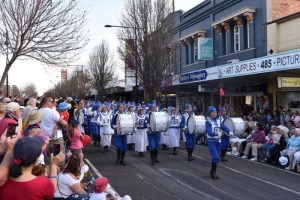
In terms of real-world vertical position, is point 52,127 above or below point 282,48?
below

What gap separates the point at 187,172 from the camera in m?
12.0

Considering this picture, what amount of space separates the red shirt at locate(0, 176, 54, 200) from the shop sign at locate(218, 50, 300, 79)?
1415 centimetres

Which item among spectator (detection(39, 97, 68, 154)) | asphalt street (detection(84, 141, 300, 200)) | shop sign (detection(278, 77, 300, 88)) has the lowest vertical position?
asphalt street (detection(84, 141, 300, 200))

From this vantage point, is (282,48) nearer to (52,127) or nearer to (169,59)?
(169,59)

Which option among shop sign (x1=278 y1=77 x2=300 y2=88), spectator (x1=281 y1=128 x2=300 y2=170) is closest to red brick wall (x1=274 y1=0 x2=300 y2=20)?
shop sign (x1=278 y1=77 x2=300 y2=88)

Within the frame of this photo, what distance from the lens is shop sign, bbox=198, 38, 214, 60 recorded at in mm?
27234

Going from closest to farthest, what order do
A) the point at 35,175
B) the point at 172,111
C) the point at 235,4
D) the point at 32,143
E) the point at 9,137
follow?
the point at 32,143 → the point at 35,175 → the point at 9,137 → the point at 172,111 → the point at 235,4

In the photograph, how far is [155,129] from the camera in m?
13.8

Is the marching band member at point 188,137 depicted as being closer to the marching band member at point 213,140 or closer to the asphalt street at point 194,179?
the asphalt street at point 194,179

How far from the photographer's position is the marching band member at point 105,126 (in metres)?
16.5

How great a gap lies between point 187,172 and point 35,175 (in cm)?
860

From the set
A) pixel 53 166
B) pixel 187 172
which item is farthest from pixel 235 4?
pixel 53 166

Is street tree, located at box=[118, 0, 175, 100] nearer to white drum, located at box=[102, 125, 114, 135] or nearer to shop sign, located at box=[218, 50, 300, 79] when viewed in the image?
shop sign, located at box=[218, 50, 300, 79]

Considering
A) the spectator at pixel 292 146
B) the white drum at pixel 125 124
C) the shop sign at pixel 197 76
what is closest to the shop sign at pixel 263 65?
the shop sign at pixel 197 76
